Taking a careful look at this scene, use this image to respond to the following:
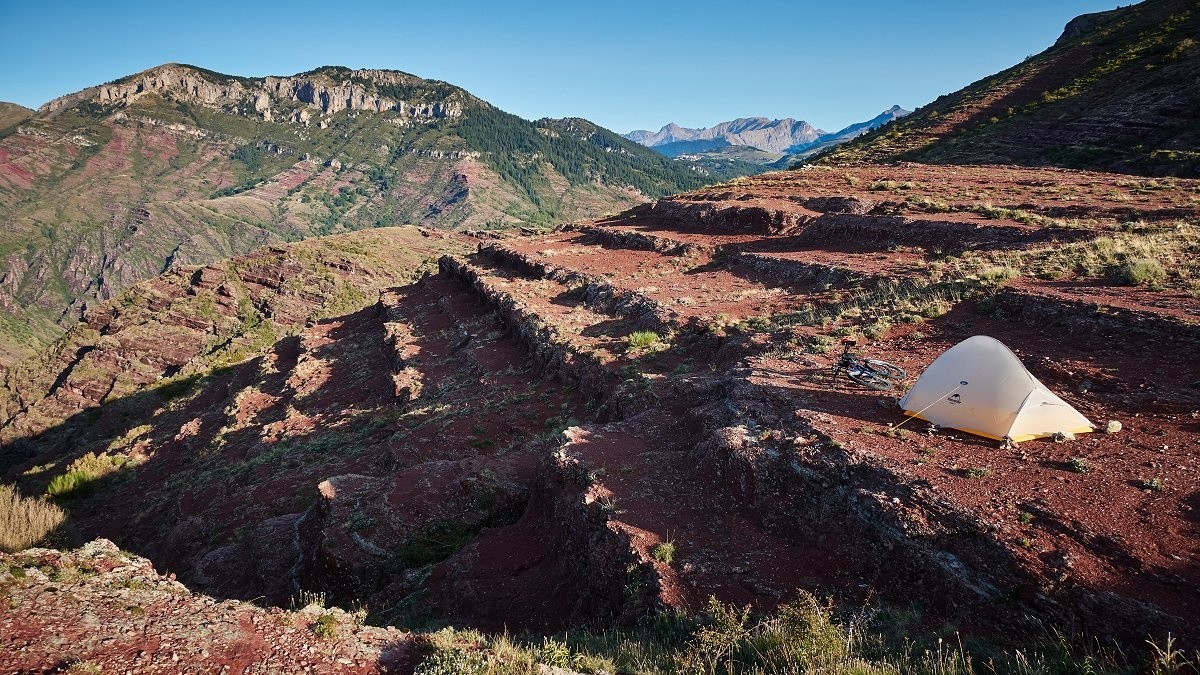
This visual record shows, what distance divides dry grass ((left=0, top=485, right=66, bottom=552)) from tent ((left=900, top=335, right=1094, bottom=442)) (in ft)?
70.1

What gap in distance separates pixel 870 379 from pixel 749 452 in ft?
10.6

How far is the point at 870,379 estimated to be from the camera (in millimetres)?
10422

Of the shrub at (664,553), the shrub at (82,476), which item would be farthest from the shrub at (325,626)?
the shrub at (82,476)

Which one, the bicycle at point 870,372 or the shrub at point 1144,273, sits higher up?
the shrub at point 1144,273

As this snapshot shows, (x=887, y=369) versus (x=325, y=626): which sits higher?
(x=887, y=369)

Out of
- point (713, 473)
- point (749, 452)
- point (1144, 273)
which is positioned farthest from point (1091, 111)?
point (713, 473)

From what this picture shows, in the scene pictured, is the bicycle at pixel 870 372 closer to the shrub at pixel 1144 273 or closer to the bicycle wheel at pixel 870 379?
the bicycle wheel at pixel 870 379

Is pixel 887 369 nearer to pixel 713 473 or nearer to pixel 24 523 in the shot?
pixel 713 473

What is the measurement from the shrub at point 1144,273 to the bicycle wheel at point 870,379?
6744 millimetres

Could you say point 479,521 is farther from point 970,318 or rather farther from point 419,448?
point 970,318

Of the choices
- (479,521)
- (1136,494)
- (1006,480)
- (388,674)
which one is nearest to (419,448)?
(479,521)

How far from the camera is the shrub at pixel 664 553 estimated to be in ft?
25.7

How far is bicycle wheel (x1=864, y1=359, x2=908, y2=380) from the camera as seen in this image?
1048cm

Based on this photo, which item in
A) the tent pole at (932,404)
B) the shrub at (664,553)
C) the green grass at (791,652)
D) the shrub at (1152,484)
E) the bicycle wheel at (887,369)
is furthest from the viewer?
the bicycle wheel at (887,369)
